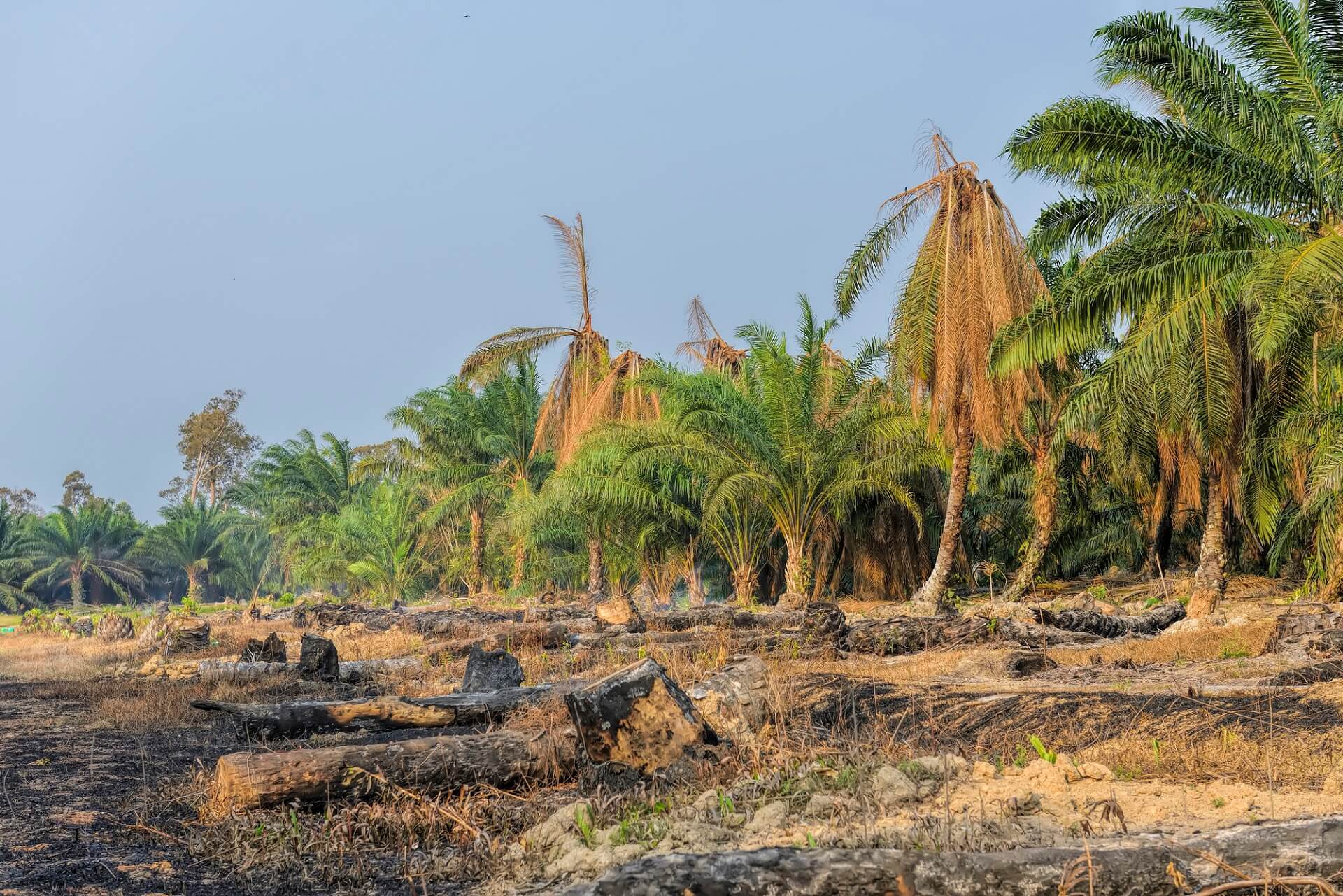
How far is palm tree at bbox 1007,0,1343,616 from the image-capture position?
41.3ft

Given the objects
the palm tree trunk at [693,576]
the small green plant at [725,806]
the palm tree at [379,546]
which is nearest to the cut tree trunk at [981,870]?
the small green plant at [725,806]

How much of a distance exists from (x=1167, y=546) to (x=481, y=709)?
20.4 meters

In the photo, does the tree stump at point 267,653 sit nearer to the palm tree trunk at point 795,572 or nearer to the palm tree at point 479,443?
the palm tree trunk at point 795,572

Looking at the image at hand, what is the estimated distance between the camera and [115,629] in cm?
2114

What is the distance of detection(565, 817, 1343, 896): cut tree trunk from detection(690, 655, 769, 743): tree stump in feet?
Result: 9.43

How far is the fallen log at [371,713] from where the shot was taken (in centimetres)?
721

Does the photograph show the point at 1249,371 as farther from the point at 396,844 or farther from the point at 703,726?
the point at 396,844

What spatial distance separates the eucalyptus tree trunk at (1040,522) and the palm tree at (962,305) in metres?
1.64

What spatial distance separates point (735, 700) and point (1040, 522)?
14058mm

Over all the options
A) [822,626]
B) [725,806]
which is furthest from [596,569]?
[725,806]

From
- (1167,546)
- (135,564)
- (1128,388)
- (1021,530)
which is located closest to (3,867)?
(1128,388)

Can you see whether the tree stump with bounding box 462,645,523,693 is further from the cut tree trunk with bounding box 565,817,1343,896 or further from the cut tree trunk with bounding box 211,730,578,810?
the cut tree trunk with bounding box 565,817,1343,896

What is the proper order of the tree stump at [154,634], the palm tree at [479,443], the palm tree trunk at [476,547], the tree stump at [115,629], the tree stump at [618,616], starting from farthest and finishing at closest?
1. the palm tree trunk at [476,547]
2. the palm tree at [479,443]
3. the tree stump at [115,629]
4. the tree stump at [154,634]
5. the tree stump at [618,616]

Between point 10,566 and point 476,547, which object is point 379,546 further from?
point 10,566
